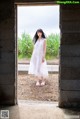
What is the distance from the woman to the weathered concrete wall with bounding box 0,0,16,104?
211cm

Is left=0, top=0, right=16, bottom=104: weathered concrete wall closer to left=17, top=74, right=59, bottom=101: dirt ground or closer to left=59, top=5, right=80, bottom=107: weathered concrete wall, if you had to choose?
left=17, top=74, right=59, bottom=101: dirt ground

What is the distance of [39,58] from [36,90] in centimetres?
105

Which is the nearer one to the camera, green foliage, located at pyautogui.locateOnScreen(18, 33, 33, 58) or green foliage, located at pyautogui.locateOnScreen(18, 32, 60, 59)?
green foliage, located at pyautogui.locateOnScreen(18, 32, 60, 59)

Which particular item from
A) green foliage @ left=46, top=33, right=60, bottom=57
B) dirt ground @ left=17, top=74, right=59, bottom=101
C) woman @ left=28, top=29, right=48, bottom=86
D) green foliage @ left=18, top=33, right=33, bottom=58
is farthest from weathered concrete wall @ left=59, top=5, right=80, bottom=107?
green foliage @ left=18, top=33, right=33, bottom=58

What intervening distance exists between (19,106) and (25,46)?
221 inches

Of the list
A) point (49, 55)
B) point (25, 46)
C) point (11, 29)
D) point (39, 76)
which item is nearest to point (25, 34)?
point (25, 46)

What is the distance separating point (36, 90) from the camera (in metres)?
6.39

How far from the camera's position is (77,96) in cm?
464

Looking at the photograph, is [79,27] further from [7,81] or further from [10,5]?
[7,81]

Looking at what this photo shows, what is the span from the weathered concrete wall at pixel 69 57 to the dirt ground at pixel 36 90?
854 millimetres

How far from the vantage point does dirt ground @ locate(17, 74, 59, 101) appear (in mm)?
5633

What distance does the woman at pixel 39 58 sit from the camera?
22.2 ft

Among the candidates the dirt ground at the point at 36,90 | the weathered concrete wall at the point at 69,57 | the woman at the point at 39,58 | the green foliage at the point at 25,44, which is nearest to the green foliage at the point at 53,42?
the green foliage at the point at 25,44

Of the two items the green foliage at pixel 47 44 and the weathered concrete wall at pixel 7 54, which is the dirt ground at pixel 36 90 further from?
the green foliage at pixel 47 44
